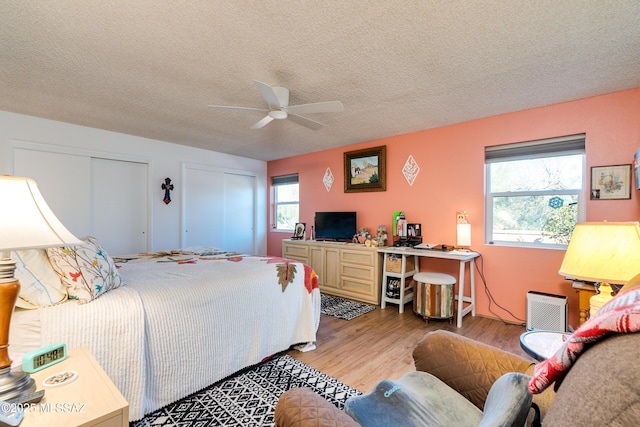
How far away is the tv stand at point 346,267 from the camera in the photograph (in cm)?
372

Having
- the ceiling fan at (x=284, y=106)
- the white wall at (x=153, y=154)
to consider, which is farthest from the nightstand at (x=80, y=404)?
the white wall at (x=153, y=154)

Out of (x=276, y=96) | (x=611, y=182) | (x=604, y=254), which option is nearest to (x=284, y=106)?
(x=276, y=96)

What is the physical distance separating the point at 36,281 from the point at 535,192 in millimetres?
4146

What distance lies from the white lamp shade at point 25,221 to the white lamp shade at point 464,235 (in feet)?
11.2

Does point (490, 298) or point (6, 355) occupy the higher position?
point (6, 355)

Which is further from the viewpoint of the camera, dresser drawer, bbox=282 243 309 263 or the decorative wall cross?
dresser drawer, bbox=282 243 309 263

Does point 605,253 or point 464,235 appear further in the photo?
point 464,235

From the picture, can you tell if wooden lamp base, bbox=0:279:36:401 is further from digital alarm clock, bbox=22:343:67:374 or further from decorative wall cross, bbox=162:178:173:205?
decorative wall cross, bbox=162:178:173:205

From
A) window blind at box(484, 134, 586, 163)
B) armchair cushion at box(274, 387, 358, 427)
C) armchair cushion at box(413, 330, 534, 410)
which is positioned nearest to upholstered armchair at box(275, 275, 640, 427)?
armchair cushion at box(274, 387, 358, 427)

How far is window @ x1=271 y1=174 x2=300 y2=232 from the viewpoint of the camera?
18.2 feet

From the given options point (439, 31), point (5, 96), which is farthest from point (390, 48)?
point (5, 96)

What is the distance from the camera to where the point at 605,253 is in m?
1.12

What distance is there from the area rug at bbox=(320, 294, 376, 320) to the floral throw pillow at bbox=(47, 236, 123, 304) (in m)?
2.39

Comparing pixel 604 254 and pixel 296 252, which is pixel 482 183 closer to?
pixel 604 254
